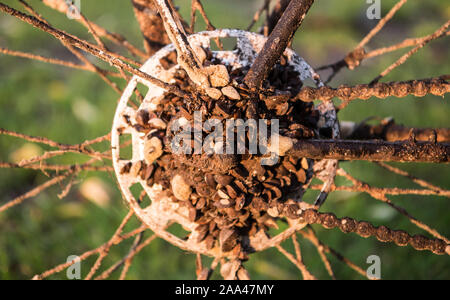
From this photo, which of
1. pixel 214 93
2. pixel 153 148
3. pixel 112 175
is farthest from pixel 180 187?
pixel 112 175

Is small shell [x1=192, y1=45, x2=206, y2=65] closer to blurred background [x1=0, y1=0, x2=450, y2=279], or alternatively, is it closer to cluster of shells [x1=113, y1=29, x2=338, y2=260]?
cluster of shells [x1=113, y1=29, x2=338, y2=260]

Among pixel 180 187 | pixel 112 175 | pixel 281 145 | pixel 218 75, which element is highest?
pixel 112 175

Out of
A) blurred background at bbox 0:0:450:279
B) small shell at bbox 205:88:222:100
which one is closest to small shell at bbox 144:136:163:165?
small shell at bbox 205:88:222:100

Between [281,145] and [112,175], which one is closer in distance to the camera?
[281,145]

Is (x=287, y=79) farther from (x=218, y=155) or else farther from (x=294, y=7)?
(x=218, y=155)

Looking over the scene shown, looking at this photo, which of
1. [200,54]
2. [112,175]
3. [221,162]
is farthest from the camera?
[112,175]

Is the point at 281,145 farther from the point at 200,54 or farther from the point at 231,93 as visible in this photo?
the point at 200,54
